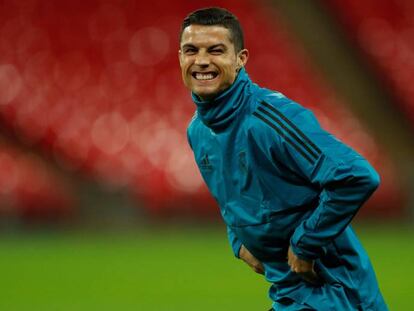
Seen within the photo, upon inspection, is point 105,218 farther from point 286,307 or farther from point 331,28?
point 286,307

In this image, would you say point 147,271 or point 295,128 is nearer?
point 295,128

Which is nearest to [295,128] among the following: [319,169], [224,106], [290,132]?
[290,132]

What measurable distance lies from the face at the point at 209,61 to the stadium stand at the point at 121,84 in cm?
584

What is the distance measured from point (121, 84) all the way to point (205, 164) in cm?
637

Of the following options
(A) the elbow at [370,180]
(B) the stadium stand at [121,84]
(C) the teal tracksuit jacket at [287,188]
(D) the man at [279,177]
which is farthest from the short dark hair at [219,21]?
(B) the stadium stand at [121,84]

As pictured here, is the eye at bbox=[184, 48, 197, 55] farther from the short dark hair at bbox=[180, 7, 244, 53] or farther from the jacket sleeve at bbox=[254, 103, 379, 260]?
the jacket sleeve at bbox=[254, 103, 379, 260]

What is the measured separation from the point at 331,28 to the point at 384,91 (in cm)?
87

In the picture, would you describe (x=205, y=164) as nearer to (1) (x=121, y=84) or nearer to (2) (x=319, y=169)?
(2) (x=319, y=169)

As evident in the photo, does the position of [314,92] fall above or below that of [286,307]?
above

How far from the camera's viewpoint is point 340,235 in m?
2.56

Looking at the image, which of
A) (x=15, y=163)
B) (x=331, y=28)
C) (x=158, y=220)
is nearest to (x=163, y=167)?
(x=158, y=220)

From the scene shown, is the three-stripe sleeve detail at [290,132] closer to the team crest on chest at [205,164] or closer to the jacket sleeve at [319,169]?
the jacket sleeve at [319,169]

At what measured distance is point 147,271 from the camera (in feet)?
20.9

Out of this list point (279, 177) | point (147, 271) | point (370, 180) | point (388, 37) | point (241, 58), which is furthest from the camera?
point (388, 37)
